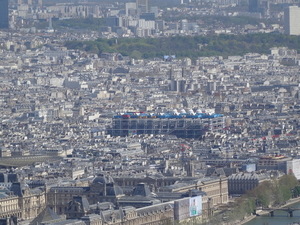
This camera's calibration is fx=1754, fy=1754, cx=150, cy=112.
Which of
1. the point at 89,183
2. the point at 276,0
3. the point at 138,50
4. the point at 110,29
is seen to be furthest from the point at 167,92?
the point at 276,0

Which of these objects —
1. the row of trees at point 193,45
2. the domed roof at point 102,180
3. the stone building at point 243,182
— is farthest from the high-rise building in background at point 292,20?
the domed roof at point 102,180

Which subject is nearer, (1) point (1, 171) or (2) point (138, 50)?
(1) point (1, 171)

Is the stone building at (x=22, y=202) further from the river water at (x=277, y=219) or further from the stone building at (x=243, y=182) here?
the stone building at (x=243, y=182)

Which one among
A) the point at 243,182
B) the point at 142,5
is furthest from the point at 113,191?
the point at 142,5

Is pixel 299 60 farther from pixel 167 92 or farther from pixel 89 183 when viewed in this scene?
→ pixel 89 183

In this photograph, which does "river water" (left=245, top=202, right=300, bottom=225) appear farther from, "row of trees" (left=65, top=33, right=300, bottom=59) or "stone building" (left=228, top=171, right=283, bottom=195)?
"row of trees" (left=65, top=33, right=300, bottom=59)

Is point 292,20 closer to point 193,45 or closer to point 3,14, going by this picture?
point 193,45
